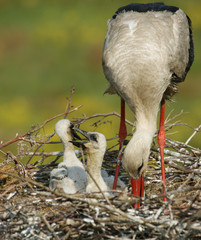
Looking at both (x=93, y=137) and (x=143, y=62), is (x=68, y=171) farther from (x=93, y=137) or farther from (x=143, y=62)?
(x=143, y=62)

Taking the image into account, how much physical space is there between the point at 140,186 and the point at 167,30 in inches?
60.6

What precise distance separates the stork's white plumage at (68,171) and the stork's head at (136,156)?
1.46ft

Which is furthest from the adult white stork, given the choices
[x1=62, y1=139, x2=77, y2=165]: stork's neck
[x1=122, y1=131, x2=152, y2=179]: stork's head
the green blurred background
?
the green blurred background

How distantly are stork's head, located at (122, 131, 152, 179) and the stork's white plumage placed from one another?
444 mm

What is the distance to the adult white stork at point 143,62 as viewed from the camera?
5.63 meters

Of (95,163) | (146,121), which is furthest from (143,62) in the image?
(95,163)

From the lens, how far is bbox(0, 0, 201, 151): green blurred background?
39.5 ft

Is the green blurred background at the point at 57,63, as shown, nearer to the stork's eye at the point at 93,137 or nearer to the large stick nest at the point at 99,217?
the stork's eye at the point at 93,137

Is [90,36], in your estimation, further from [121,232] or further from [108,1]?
[121,232]

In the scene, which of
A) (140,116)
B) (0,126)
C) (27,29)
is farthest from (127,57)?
(27,29)

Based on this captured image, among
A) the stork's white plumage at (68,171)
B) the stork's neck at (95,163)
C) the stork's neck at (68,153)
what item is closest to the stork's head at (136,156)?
the stork's neck at (95,163)

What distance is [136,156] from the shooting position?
520 cm

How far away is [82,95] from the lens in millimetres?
12719

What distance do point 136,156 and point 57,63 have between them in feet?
32.2
